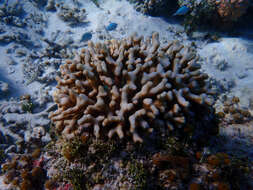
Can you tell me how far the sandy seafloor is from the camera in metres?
4.42

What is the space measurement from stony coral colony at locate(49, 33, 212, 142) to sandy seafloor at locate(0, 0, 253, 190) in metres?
1.25

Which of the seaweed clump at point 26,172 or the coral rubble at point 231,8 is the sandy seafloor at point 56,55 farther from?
the coral rubble at point 231,8

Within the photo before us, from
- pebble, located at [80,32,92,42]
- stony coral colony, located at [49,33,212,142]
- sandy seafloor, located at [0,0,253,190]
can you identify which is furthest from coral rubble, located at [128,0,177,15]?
stony coral colony, located at [49,33,212,142]

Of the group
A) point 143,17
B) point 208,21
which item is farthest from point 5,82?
point 208,21

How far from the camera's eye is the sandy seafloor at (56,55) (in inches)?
174

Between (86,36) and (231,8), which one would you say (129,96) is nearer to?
(86,36)

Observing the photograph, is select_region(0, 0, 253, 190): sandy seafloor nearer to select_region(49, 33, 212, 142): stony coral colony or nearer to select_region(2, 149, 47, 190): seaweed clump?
select_region(2, 149, 47, 190): seaweed clump

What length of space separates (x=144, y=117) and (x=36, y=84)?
4.47 meters

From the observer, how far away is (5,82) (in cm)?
575

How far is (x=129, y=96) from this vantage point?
117 inches

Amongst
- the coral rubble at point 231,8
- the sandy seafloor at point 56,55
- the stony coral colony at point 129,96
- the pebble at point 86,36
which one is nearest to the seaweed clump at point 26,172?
the sandy seafloor at point 56,55

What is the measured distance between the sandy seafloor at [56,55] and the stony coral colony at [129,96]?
1253 millimetres

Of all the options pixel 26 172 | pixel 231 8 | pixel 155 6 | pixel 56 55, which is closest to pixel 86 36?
pixel 56 55

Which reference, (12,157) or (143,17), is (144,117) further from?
(143,17)
